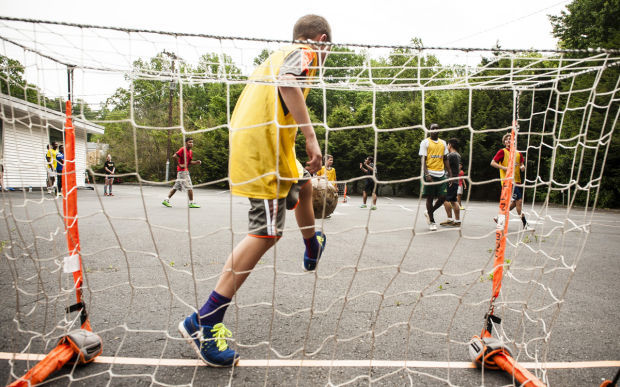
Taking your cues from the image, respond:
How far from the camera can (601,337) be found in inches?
90.8

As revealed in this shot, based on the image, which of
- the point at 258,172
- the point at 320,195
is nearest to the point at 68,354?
the point at 258,172

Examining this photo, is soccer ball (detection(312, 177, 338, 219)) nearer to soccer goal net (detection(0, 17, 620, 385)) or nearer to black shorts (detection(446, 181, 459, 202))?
soccer goal net (detection(0, 17, 620, 385))

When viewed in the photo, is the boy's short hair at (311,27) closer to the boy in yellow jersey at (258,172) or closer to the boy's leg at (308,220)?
the boy in yellow jersey at (258,172)

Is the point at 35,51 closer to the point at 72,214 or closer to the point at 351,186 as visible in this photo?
the point at 72,214

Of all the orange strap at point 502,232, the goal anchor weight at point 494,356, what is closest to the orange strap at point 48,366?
the goal anchor weight at point 494,356

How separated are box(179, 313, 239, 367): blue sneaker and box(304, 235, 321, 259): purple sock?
0.82 meters

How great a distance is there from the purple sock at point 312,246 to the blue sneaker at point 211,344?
82 cm


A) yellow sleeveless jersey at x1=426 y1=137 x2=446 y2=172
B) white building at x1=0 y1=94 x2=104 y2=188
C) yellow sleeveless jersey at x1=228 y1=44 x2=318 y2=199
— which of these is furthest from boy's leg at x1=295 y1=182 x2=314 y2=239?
yellow sleeveless jersey at x1=426 y1=137 x2=446 y2=172

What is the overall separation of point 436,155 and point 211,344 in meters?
5.58

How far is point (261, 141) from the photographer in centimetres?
185

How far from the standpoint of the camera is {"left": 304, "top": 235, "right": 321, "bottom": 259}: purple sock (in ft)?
7.95

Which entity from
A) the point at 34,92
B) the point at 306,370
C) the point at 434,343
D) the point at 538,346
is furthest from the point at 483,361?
the point at 34,92

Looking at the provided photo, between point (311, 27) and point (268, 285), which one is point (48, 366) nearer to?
point (268, 285)

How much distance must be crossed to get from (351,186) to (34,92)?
21358 millimetres
